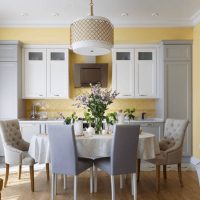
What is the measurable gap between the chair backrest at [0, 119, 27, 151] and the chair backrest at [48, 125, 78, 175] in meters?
1.06

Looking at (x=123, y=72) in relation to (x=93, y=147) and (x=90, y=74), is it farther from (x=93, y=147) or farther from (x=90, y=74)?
(x=93, y=147)

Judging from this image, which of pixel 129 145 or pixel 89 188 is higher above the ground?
pixel 129 145

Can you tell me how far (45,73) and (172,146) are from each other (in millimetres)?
3104

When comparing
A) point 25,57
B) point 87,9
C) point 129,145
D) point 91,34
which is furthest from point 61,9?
point 129,145

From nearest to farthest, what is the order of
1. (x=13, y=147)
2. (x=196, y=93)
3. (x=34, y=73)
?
(x=13, y=147) → (x=196, y=93) → (x=34, y=73)

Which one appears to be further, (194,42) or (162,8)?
(194,42)

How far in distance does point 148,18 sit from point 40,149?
3.63 m

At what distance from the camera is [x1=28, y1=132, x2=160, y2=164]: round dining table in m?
3.58

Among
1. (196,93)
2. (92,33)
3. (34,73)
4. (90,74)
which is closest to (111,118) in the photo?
(92,33)

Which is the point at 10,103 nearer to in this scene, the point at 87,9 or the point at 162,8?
the point at 87,9

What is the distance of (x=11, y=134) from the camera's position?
177 inches

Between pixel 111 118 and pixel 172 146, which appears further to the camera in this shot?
pixel 172 146

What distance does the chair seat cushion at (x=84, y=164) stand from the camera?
3519 mm

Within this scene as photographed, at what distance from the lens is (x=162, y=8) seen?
541 cm
